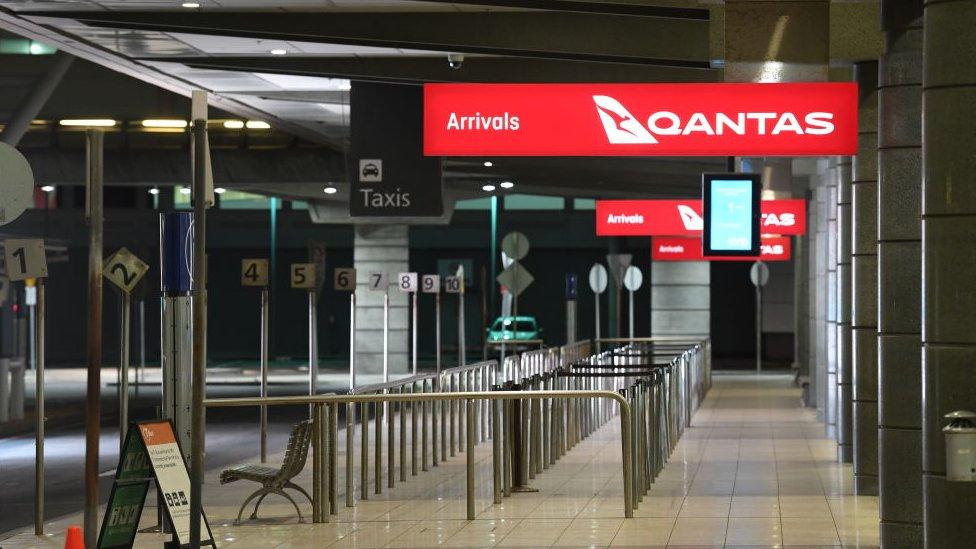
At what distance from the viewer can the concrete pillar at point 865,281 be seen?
48.5ft

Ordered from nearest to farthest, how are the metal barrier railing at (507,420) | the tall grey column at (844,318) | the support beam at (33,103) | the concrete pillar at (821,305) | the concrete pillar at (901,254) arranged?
the concrete pillar at (901,254), the metal barrier railing at (507,420), the tall grey column at (844,318), the support beam at (33,103), the concrete pillar at (821,305)

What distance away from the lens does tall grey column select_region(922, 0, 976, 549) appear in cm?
813

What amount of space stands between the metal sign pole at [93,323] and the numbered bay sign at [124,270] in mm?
2991

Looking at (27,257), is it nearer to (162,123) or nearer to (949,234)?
(949,234)

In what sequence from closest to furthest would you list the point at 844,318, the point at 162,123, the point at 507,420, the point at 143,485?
the point at 143,485 → the point at 507,420 → the point at 844,318 → the point at 162,123

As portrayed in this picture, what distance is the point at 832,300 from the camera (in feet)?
68.5

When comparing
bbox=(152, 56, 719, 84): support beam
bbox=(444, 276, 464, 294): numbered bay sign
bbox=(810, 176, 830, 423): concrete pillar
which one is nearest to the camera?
bbox=(152, 56, 719, 84): support beam

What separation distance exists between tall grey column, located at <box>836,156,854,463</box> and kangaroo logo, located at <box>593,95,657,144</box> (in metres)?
5.77

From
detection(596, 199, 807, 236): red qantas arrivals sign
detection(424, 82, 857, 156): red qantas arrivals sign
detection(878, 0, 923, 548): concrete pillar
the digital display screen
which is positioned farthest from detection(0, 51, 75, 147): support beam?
detection(878, 0, 923, 548): concrete pillar

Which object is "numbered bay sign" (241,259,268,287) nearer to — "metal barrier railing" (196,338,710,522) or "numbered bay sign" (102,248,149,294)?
"metal barrier railing" (196,338,710,522)

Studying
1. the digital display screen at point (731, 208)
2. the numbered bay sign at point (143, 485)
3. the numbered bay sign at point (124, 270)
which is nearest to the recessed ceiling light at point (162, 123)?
the digital display screen at point (731, 208)

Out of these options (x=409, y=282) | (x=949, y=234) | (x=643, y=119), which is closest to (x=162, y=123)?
(x=409, y=282)

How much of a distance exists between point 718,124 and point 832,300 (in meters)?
9.30

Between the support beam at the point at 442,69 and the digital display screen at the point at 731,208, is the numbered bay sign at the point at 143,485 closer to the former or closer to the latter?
A: the support beam at the point at 442,69
